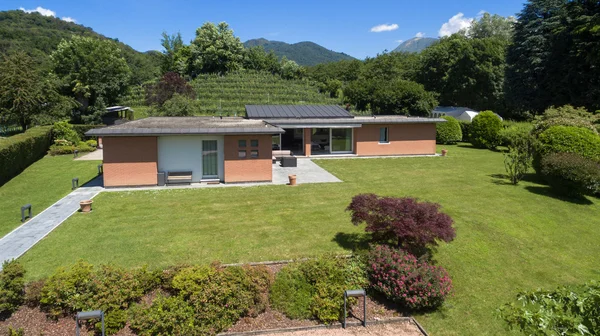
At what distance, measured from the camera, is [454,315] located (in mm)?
7477

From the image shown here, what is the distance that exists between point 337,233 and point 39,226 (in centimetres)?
931

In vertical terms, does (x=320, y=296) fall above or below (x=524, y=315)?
below

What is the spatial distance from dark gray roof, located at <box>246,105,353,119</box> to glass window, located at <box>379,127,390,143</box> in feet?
10.6

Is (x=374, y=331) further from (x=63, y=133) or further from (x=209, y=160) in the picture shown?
(x=63, y=133)

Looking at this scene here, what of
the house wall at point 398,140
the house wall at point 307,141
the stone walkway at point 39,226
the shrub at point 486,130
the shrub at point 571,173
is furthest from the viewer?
the shrub at point 486,130

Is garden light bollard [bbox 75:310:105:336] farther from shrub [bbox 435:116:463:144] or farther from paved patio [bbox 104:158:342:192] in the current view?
shrub [bbox 435:116:463:144]

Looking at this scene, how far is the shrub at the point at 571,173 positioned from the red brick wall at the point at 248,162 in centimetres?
1229

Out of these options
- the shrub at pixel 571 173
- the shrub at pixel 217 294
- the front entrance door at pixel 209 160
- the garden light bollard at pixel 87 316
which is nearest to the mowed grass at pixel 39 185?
the front entrance door at pixel 209 160

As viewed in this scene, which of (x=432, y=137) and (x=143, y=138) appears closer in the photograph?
(x=143, y=138)

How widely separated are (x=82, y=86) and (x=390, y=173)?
3677 centimetres

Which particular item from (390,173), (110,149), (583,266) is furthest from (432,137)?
(110,149)

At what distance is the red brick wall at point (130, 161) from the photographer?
16.7 meters

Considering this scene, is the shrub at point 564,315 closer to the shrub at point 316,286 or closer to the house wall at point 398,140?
the shrub at point 316,286

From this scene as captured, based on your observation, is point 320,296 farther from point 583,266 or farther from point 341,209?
point 583,266
